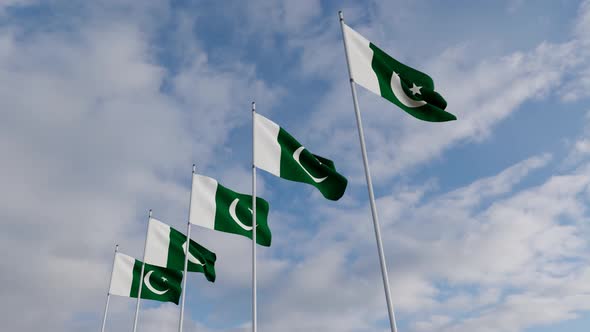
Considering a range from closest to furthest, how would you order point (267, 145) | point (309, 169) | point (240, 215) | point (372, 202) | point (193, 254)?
point (372, 202) < point (309, 169) < point (267, 145) < point (240, 215) < point (193, 254)

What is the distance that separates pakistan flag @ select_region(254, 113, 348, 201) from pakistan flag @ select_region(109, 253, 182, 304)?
16.8 metres

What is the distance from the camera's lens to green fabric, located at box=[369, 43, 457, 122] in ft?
49.3

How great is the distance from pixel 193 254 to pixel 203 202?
4.60m

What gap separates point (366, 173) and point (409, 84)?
377 centimetres

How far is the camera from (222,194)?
24953mm

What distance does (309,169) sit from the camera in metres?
18.6

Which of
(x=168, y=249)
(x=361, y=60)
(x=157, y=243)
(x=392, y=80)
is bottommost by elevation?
(x=392, y=80)

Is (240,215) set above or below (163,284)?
below

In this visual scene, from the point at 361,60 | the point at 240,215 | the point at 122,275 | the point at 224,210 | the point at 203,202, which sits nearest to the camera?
the point at 361,60

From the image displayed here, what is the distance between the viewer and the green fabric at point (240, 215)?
23.5 meters

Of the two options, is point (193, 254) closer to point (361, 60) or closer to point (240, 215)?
point (240, 215)

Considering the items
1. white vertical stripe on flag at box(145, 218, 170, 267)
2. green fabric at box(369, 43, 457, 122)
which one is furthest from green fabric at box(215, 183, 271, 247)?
green fabric at box(369, 43, 457, 122)

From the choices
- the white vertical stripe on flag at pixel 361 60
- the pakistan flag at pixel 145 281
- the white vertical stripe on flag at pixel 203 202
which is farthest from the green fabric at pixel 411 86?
the pakistan flag at pixel 145 281

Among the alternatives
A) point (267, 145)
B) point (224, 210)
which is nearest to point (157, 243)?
point (224, 210)
